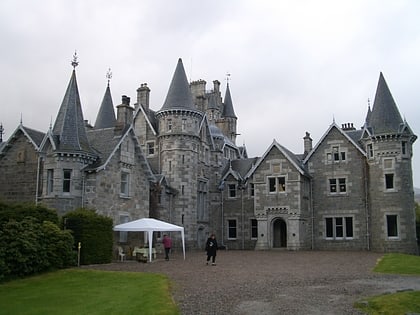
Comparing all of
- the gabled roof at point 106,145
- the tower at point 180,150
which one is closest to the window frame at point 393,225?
the tower at point 180,150

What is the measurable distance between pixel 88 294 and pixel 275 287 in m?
6.23

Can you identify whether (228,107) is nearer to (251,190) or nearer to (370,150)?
(251,190)

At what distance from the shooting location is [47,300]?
49.4 ft

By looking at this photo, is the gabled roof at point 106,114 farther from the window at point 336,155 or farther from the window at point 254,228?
the window at point 336,155

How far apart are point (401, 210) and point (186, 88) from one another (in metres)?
20.0

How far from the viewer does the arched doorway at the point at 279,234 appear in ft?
137

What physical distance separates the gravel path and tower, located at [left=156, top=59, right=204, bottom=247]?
17331mm

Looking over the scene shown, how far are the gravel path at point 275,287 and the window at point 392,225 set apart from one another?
14037 millimetres

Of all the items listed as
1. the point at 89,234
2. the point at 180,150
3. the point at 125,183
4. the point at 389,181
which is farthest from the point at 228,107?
the point at 89,234

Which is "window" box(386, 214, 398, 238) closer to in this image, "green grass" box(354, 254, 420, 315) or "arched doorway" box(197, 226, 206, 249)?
"arched doorway" box(197, 226, 206, 249)

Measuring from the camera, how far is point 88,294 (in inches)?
621

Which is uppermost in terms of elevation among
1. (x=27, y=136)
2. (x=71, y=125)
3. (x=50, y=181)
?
(x=71, y=125)

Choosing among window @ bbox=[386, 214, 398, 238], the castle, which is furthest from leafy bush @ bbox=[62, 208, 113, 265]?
window @ bbox=[386, 214, 398, 238]

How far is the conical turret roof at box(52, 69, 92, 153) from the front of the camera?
1158 inches
